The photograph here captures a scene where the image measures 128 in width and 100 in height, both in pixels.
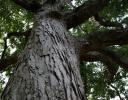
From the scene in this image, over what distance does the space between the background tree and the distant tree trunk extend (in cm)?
91

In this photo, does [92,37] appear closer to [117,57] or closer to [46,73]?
[117,57]

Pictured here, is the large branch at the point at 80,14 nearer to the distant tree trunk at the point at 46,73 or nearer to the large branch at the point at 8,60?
the distant tree trunk at the point at 46,73

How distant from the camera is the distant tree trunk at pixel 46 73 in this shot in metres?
2.07

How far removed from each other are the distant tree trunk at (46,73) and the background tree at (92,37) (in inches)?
35.7

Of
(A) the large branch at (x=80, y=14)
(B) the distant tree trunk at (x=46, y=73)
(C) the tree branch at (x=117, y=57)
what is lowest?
(C) the tree branch at (x=117, y=57)

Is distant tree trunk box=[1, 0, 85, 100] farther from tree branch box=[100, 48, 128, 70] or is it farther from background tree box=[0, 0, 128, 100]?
tree branch box=[100, 48, 128, 70]

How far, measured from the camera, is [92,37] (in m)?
4.38

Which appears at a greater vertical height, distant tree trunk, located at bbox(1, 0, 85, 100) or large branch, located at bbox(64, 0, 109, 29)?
large branch, located at bbox(64, 0, 109, 29)

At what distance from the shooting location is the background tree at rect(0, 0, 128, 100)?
445cm

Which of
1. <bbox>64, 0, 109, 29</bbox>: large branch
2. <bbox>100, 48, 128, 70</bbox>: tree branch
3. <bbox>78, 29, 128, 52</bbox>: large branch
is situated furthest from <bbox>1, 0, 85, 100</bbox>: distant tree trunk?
<bbox>100, 48, 128, 70</bbox>: tree branch

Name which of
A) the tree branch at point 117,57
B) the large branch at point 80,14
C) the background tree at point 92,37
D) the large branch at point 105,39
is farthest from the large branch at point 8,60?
the tree branch at point 117,57

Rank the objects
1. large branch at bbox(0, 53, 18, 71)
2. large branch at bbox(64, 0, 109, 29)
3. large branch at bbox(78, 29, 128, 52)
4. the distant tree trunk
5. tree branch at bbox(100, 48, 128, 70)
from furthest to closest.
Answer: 1. large branch at bbox(0, 53, 18, 71)
2. tree branch at bbox(100, 48, 128, 70)
3. large branch at bbox(64, 0, 109, 29)
4. large branch at bbox(78, 29, 128, 52)
5. the distant tree trunk

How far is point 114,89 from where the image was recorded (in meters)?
7.73

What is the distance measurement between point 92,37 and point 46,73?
216cm
